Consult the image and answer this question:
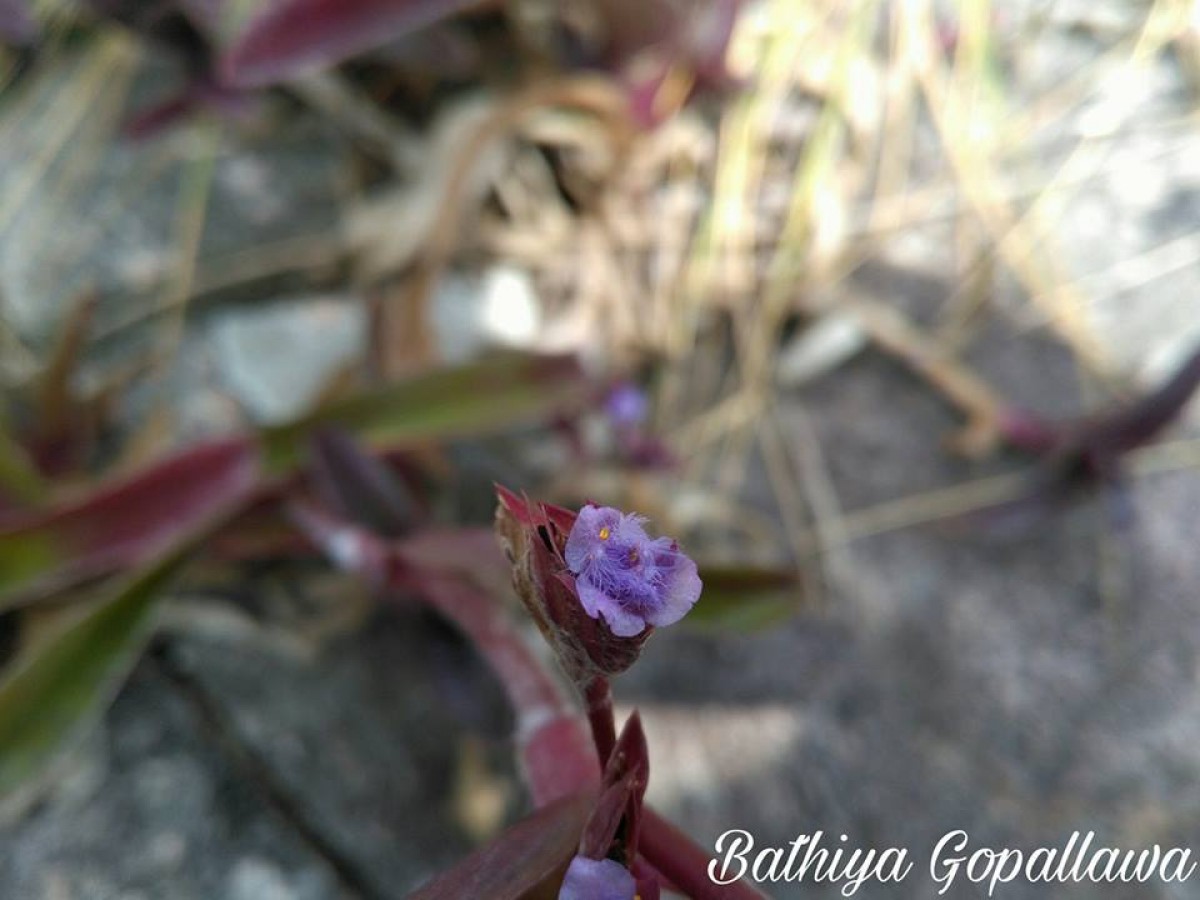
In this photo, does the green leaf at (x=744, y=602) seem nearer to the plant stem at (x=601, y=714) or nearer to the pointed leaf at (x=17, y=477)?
the plant stem at (x=601, y=714)

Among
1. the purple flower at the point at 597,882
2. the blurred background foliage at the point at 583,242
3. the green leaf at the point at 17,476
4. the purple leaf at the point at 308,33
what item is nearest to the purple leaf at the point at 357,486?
the blurred background foliage at the point at 583,242

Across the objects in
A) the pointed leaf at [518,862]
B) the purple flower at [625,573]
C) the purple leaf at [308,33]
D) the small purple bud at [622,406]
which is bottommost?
the small purple bud at [622,406]

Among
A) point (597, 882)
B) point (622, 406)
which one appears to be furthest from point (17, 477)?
point (597, 882)

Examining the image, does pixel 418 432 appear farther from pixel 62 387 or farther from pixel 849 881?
pixel 849 881

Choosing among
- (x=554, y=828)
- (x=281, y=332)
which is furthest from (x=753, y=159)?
(x=554, y=828)

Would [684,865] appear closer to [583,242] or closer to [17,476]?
[17,476]

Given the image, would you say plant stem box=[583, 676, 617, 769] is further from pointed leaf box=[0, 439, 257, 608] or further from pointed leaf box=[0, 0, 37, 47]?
pointed leaf box=[0, 0, 37, 47]
